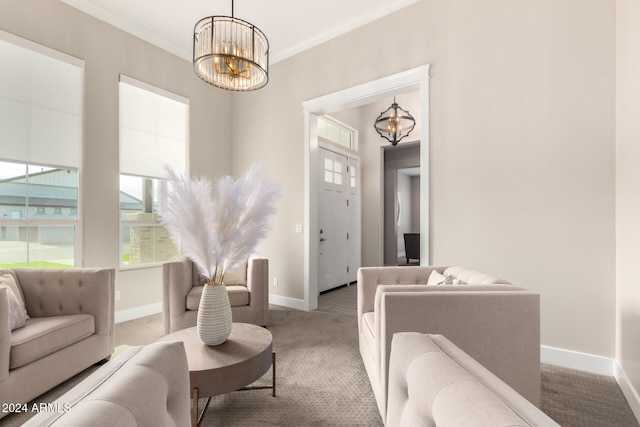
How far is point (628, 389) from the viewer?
1.97 meters

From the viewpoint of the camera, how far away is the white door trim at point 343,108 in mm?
3100

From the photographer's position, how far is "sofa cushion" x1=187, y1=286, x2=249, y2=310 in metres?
2.91

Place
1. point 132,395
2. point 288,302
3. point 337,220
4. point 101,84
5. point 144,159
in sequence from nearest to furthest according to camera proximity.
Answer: point 132,395 < point 101,84 < point 144,159 < point 288,302 < point 337,220

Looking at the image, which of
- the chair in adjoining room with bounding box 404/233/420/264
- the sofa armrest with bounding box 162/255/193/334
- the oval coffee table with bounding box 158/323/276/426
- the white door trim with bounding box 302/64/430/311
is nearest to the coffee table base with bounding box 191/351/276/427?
the oval coffee table with bounding box 158/323/276/426

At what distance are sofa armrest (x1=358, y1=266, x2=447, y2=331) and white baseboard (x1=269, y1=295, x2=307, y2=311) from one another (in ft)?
5.47

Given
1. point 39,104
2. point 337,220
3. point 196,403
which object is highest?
point 39,104

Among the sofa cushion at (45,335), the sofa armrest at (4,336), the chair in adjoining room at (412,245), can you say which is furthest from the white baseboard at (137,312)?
the chair in adjoining room at (412,245)

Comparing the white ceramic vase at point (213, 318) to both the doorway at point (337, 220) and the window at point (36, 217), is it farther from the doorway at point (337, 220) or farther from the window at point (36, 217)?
the doorway at point (337, 220)

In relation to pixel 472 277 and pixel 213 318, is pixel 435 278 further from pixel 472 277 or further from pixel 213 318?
pixel 213 318

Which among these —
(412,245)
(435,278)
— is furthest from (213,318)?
(412,245)

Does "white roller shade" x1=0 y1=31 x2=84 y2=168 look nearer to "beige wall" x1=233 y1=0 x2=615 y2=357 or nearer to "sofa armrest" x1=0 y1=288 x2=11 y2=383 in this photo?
"sofa armrest" x1=0 y1=288 x2=11 y2=383

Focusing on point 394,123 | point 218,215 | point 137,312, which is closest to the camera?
point 218,215

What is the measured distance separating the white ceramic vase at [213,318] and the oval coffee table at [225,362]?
6cm

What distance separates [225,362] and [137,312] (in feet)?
8.69
